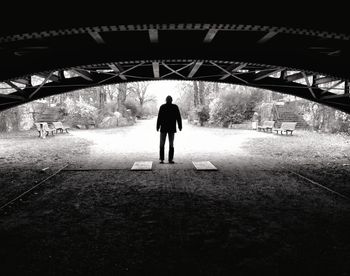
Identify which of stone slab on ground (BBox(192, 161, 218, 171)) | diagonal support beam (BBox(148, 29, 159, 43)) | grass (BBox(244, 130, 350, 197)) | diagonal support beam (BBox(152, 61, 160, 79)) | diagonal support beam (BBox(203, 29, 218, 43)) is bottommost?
grass (BBox(244, 130, 350, 197))

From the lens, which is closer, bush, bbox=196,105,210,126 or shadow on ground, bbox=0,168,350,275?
shadow on ground, bbox=0,168,350,275

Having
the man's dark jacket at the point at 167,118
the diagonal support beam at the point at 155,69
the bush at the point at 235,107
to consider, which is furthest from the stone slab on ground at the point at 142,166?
the bush at the point at 235,107

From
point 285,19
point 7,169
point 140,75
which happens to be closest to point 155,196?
point 285,19

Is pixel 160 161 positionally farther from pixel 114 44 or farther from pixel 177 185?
pixel 114 44

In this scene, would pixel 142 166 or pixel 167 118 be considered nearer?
pixel 142 166

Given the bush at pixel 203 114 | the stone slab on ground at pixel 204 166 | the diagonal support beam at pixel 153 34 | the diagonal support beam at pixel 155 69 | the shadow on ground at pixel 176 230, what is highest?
the diagonal support beam at pixel 153 34

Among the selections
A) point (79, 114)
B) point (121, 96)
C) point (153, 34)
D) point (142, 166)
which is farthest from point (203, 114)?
point (153, 34)

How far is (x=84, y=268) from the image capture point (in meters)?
2.90

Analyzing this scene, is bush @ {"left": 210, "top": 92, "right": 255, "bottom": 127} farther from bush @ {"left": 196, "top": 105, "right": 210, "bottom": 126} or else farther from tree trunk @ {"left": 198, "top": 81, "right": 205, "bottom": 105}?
tree trunk @ {"left": 198, "top": 81, "right": 205, "bottom": 105}

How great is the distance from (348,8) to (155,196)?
4749mm

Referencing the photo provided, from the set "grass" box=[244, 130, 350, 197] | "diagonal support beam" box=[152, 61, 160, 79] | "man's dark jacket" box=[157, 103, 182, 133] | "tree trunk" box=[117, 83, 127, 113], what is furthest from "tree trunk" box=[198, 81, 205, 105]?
"man's dark jacket" box=[157, 103, 182, 133]

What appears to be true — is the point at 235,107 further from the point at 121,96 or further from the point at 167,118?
the point at 167,118

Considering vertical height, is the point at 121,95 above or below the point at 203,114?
above

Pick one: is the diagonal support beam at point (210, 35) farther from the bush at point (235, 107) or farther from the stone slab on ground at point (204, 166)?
the bush at point (235, 107)
